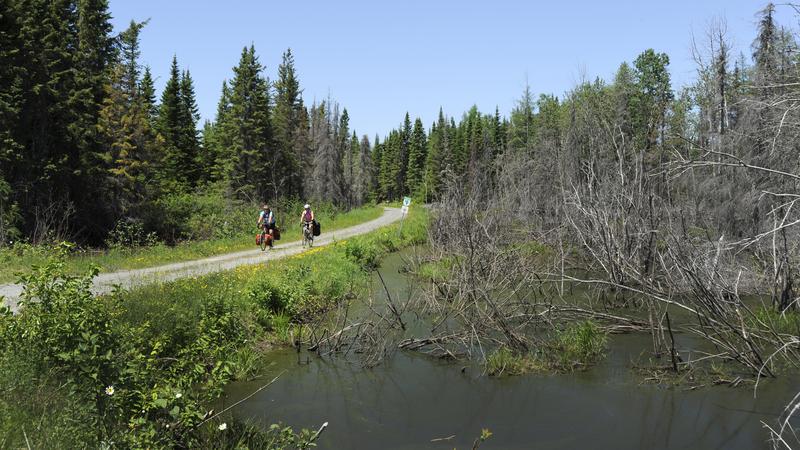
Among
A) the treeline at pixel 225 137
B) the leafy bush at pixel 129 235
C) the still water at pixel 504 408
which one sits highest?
the treeline at pixel 225 137

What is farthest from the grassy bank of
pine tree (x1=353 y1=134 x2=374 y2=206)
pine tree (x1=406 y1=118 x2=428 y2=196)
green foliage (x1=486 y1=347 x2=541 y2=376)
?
pine tree (x1=406 y1=118 x2=428 y2=196)

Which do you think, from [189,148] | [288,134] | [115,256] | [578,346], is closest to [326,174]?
[288,134]

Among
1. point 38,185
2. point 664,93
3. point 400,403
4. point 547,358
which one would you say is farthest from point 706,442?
point 664,93

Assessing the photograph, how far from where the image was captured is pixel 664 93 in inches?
1834

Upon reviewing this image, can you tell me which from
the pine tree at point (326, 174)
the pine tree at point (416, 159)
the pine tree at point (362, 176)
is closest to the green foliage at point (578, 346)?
the pine tree at point (326, 174)

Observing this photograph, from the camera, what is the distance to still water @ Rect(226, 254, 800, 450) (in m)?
7.00

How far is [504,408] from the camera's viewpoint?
26.1ft

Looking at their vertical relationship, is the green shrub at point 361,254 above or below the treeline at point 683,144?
below

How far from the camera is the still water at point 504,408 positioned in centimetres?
700

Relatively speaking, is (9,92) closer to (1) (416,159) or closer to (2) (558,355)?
(2) (558,355)

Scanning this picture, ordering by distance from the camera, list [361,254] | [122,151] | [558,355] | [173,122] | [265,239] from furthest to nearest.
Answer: [173,122]
[122,151]
[265,239]
[361,254]
[558,355]

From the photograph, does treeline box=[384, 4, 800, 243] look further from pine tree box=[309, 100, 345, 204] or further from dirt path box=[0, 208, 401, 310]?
pine tree box=[309, 100, 345, 204]

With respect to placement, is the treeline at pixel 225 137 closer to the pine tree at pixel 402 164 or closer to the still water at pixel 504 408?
the still water at pixel 504 408

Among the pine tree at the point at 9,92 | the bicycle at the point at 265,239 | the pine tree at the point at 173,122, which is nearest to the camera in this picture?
the bicycle at the point at 265,239
